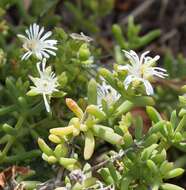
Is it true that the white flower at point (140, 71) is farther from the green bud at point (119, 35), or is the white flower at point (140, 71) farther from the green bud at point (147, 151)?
the green bud at point (119, 35)

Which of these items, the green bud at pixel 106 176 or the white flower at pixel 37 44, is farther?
the white flower at pixel 37 44

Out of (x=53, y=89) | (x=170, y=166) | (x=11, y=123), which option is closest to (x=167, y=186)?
(x=170, y=166)

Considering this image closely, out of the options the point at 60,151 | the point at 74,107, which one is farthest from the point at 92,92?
the point at 60,151

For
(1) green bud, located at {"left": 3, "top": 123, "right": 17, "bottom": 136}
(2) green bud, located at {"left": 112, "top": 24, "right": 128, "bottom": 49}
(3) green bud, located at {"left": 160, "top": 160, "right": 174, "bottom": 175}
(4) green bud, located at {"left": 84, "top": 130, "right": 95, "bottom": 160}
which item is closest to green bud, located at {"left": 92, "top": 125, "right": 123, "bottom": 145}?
(4) green bud, located at {"left": 84, "top": 130, "right": 95, "bottom": 160}

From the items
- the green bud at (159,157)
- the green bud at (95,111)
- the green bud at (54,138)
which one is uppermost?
the green bud at (95,111)

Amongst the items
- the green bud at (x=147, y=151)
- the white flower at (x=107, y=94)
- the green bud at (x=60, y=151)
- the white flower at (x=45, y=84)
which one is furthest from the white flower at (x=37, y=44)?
the green bud at (x=147, y=151)

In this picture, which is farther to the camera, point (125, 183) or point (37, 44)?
point (37, 44)

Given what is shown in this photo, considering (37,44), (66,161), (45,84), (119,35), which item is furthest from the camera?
(119,35)

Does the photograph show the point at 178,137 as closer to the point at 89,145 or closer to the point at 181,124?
the point at 181,124
